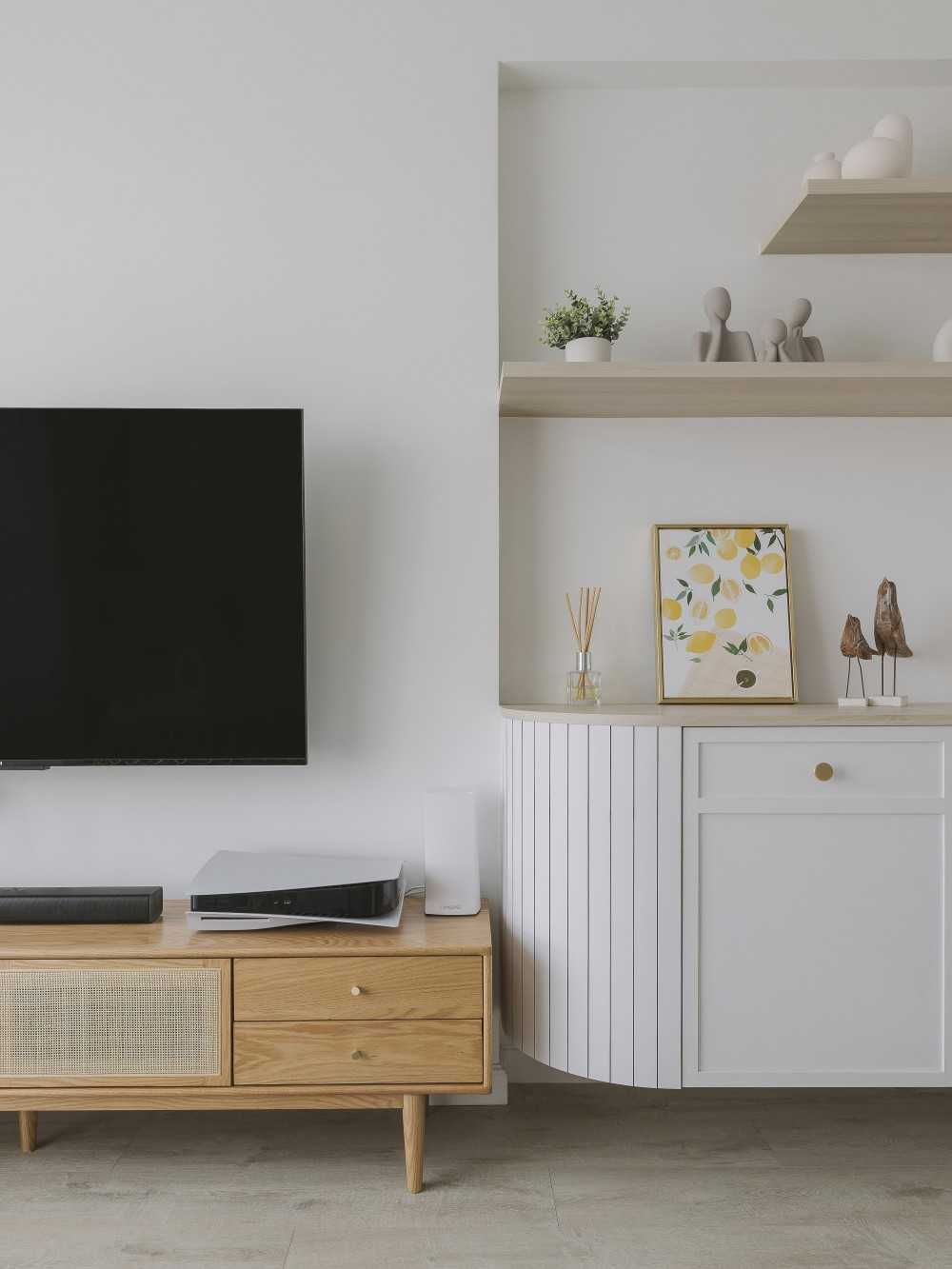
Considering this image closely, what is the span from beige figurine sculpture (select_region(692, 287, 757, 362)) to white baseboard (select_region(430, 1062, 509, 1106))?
1.65 metres

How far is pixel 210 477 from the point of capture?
6.70 ft

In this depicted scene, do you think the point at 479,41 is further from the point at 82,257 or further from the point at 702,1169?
the point at 702,1169

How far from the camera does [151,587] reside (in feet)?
6.74

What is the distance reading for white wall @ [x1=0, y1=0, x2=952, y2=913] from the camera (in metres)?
2.19

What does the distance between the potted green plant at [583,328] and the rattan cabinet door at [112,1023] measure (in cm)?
145

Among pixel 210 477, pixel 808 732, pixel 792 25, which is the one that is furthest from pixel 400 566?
pixel 792 25

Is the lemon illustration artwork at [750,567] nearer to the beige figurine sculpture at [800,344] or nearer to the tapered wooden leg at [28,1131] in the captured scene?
the beige figurine sculpture at [800,344]

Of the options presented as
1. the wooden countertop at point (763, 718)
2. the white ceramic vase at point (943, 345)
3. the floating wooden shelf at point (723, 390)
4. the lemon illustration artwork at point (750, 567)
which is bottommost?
the wooden countertop at point (763, 718)

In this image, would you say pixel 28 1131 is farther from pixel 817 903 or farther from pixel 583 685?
pixel 817 903

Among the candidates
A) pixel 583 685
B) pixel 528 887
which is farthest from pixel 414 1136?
pixel 583 685

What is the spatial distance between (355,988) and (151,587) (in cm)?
92

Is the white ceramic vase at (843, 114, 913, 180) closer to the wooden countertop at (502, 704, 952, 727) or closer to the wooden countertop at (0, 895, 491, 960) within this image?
the wooden countertop at (502, 704, 952, 727)

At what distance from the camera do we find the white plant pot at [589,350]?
2051 millimetres

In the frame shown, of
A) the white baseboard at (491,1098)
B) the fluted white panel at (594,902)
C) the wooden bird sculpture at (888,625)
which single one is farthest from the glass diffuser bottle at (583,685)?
the white baseboard at (491,1098)
